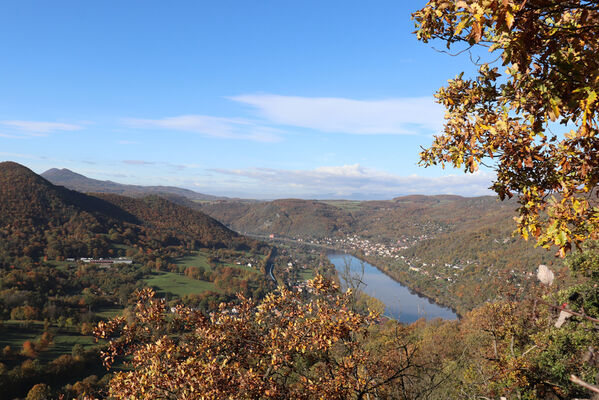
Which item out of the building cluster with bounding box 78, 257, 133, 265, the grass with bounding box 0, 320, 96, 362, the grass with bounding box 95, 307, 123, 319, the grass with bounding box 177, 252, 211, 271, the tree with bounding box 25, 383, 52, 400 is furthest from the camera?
the grass with bounding box 177, 252, 211, 271

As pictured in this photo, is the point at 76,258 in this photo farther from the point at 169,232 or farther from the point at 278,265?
the point at 278,265

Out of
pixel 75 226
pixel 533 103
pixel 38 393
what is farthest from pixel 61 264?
pixel 533 103

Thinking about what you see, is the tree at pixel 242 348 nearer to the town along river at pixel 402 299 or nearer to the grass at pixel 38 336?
the grass at pixel 38 336

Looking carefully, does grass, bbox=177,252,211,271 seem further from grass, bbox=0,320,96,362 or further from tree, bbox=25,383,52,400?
tree, bbox=25,383,52,400

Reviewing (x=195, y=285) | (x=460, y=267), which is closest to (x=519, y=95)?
(x=195, y=285)

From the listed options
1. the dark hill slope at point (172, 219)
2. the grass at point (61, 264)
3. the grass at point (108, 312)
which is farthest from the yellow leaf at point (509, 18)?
the dark hill slope at point (172, 219)

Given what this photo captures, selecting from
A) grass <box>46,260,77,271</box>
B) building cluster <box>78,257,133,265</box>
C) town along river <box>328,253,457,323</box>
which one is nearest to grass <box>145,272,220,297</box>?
building cluster <box>78,257,133,265</box>
